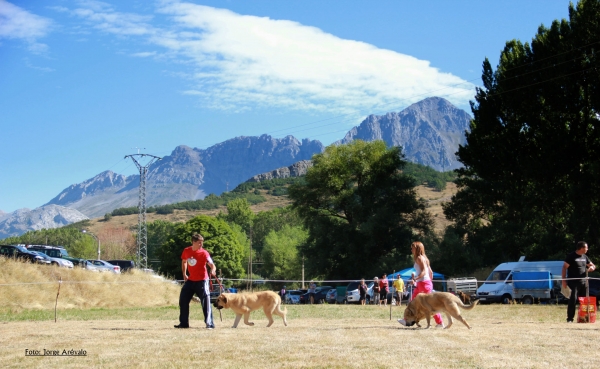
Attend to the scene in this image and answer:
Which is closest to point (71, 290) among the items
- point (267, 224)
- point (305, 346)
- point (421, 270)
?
point (421, 270)

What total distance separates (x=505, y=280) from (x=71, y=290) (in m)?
22.1

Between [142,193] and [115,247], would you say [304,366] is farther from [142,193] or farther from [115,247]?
[115,247]

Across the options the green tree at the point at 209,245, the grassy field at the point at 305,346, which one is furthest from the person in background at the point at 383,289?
the green tree at the point at 209,245

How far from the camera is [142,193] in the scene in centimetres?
6222

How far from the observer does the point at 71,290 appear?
95.7 feet

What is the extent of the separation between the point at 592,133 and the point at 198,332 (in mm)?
31353

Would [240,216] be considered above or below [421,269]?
above

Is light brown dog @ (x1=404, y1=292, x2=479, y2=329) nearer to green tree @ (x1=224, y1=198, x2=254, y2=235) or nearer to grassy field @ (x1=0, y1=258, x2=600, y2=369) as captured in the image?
grassy field @ (x1=0, y1=258, x2=600, y2=369)

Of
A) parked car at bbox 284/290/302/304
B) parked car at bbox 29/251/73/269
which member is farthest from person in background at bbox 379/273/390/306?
parked car at bbox 29/251/73/269

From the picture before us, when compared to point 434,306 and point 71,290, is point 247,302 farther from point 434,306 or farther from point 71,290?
point 71,290

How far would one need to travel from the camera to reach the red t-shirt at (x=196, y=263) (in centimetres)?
1272

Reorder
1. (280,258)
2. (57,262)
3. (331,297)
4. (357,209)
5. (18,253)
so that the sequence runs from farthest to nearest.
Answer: (280,258) → (357,209) → (331,297) → (18,253) → (57,262)

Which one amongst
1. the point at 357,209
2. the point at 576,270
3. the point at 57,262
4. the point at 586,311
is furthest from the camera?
the point at 357,209

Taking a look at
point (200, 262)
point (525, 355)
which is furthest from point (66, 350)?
point (525, 355)
